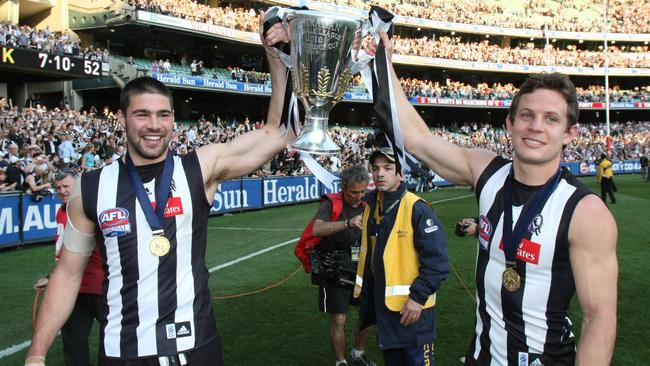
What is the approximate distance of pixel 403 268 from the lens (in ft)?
13.1

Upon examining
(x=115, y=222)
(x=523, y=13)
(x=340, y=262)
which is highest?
(x=523, y=13)

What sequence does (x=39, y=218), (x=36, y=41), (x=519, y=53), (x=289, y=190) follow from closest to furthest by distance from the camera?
1. (x=39, y=218)
2. (x=289, y=190)
3. (x=36, y=41)
4. (x=519, y=53)

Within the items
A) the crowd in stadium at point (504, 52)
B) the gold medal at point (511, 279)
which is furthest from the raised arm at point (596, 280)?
the crowd in stadium at point (504, 52)

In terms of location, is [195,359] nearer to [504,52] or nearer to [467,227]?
[467,227]

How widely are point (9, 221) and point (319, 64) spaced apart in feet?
34.6

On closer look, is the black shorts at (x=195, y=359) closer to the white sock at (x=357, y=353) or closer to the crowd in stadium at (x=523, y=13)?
the white sock at (x=357, y=353)

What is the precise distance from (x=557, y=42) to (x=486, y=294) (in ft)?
217

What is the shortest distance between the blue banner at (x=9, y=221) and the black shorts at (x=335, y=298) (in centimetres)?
860

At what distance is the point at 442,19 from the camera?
176 ft

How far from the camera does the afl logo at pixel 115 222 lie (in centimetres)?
271

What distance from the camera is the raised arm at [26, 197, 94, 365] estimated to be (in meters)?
2.72

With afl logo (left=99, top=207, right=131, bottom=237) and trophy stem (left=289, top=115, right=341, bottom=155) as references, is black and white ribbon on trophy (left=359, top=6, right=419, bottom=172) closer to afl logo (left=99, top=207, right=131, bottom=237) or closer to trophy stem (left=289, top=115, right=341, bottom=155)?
trophy stem (left=289, top=115, right=341, bottom=155)

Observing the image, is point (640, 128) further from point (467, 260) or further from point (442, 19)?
point (467, 260)

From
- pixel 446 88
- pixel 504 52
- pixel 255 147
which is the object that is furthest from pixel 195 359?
pixel 504 52
